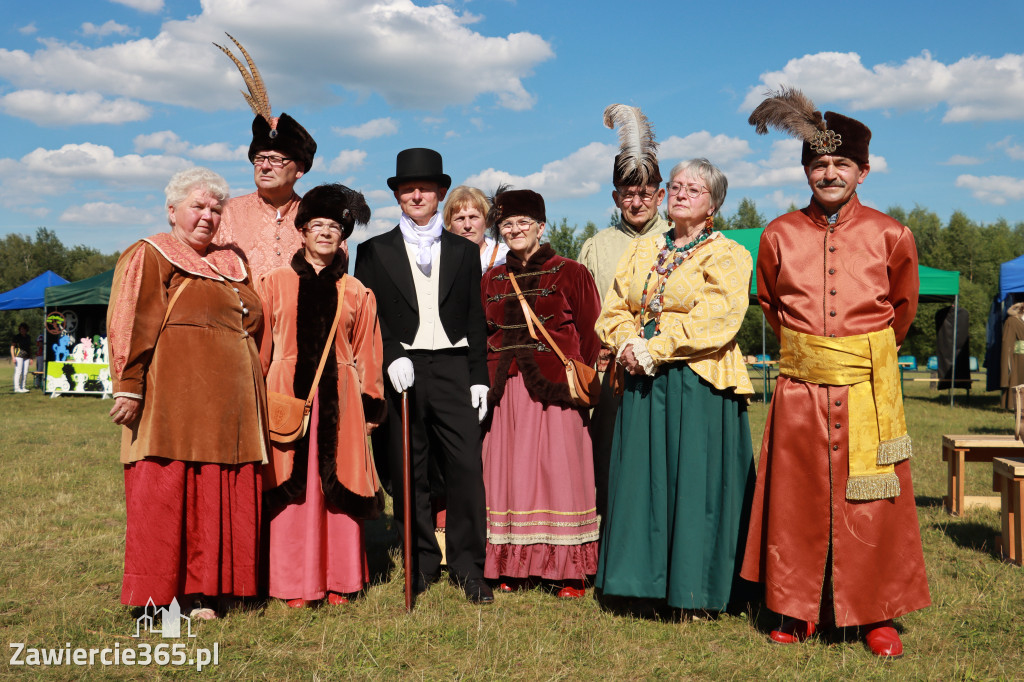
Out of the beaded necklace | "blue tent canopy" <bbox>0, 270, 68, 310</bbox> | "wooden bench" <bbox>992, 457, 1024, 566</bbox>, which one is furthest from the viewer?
"blue tent canopy" <bbox>0, 270, 68, 310</bbox>

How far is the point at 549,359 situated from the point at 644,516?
966 millimetres

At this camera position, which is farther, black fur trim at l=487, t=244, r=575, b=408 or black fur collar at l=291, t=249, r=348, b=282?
black fur trim at l=487, t=244, r=575, b=408

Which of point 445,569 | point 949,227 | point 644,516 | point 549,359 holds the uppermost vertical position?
point 949,227

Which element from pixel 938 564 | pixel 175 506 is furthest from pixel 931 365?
pixel 175 506

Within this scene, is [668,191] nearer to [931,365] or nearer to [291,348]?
[291,348]

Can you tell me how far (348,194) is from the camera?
3.94m

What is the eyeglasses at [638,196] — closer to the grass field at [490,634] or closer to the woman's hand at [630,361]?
the woman's hand at [630,361]

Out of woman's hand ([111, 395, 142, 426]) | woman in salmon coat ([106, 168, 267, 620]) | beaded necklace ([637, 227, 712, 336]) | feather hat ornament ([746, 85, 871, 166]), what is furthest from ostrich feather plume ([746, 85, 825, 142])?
woman's hand ([111, 395, 142, 426])

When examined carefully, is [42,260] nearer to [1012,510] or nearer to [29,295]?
[29,295]

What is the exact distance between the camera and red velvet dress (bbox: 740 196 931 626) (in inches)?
127

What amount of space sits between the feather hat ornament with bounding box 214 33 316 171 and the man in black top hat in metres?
0.54

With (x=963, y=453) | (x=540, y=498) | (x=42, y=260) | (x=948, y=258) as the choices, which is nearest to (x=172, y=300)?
(x=540, y=498)

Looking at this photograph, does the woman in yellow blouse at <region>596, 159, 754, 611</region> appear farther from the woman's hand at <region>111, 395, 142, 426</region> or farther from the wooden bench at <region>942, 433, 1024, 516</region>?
the wooden bench at <region>942, 433, 1024, 516</region>

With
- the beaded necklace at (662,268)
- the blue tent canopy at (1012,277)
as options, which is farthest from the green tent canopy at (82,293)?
the blue tent canopy at (1012,277)
